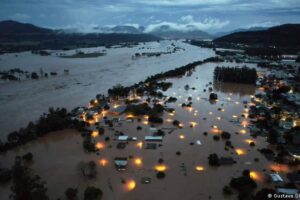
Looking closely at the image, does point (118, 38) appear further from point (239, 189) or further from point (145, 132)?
point (239, 189)

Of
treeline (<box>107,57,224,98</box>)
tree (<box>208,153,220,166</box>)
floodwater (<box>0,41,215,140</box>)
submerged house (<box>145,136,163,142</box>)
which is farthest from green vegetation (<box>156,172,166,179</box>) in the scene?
treeline (<box>107,57,224,98</box>)

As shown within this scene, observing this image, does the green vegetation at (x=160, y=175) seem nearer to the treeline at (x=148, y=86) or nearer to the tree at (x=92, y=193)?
the tree at (x=92, y=193)

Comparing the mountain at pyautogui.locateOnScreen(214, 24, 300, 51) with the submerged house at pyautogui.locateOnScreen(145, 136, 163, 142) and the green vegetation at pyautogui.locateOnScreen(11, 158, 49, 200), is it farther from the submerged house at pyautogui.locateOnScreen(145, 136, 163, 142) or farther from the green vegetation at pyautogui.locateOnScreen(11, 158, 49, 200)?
the green vegetation at pyautogui.locateOnScreen(11, 158, 49, 200)

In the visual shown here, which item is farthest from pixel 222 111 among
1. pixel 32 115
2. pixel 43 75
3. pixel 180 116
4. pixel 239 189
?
pixel 43 75

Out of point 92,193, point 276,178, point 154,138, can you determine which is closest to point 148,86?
point 154,138

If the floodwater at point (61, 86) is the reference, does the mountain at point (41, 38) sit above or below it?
above

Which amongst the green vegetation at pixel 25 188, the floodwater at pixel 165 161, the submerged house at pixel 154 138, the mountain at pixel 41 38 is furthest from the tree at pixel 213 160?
the mountain at pixel 41 38
